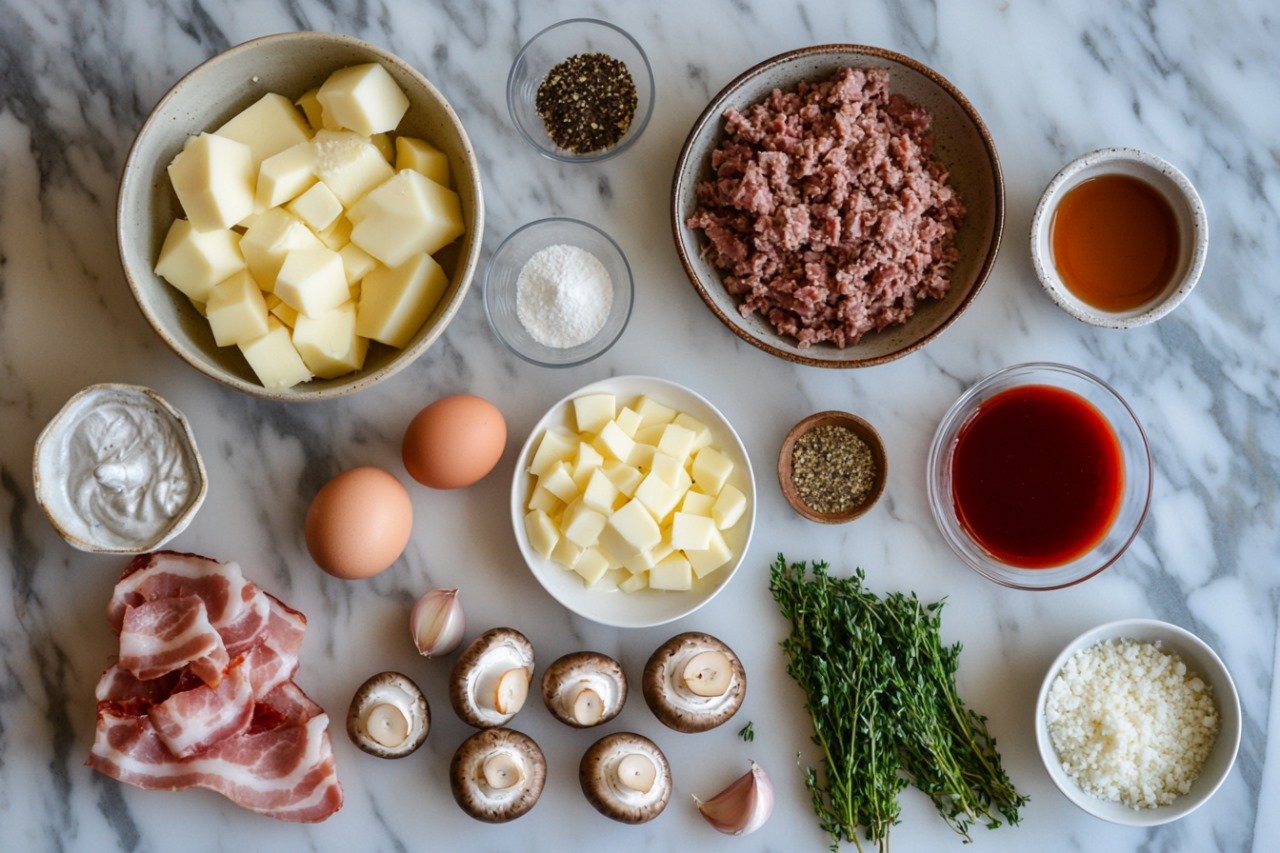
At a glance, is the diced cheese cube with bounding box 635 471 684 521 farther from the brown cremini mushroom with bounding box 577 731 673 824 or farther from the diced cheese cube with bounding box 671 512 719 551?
the brown cremini mushroom with bounding box 577 731 673 824

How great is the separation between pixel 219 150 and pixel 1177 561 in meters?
2.00

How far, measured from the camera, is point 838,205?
1.75 m

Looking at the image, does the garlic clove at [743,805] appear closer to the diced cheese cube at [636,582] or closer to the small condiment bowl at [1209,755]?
the diced cheese cube at [636,582]

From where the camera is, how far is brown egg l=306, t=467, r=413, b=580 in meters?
1.79

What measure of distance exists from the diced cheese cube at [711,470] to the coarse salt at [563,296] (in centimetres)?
32

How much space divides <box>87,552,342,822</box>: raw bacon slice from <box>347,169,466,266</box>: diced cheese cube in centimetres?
68

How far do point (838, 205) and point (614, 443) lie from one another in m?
0.60

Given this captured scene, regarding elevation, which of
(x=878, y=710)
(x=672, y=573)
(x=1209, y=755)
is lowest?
(x=1209, y=755)

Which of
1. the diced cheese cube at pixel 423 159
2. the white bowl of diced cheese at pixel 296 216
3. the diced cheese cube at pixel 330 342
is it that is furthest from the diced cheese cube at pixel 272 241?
the diced cheese cube at pixel 423 159

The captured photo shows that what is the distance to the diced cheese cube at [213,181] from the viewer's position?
165 centimetres

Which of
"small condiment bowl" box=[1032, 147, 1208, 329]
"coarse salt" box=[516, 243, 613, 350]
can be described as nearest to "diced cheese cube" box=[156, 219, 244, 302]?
"coarse salt" box=[516, 243, 613, 350]

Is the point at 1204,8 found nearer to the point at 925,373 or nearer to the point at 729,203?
the point at 925,373

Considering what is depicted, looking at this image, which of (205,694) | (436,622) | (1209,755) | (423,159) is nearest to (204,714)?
(205,694)

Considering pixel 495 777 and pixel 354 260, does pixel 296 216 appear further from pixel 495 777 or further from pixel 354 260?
pixel 495 777
